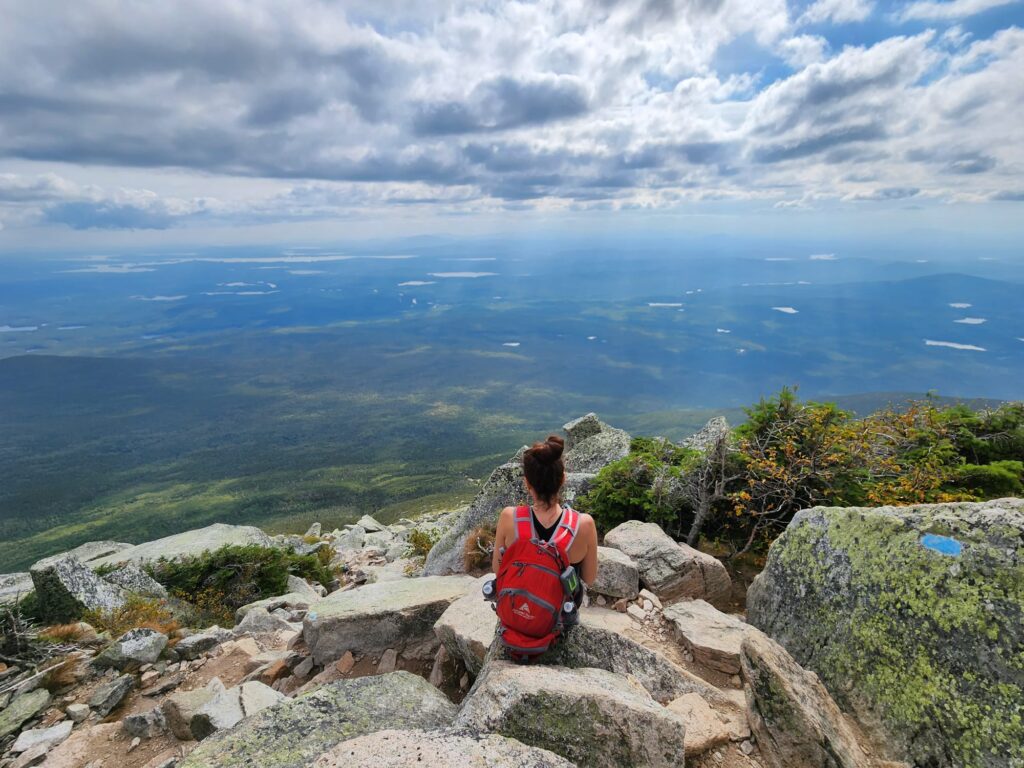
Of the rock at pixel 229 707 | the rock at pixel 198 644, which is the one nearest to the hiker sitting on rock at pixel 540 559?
the rock at pixel 229 707

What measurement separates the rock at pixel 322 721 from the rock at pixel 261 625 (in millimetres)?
7618

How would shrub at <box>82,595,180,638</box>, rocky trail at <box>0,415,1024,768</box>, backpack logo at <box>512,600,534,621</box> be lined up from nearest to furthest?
rocky trail at <box>0,415,1024,768</box>, backpack logo at <box>512,600,534,621</box>, shrub at <box>82,595,180,638</box>

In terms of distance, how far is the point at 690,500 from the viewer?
11938 mm

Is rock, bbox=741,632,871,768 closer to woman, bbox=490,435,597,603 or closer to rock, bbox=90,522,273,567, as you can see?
woman, bbox=490,435,597,603

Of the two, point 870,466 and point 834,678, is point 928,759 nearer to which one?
point 834,678

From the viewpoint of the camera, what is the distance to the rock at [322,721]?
15.6 feet

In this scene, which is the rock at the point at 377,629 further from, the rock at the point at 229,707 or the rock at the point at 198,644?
the rock at the point at 198,644

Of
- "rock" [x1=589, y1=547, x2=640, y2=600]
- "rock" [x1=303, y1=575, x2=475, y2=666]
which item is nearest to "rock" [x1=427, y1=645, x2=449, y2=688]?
"rock" [x1=303, y1=575, x2=475, y2=666]

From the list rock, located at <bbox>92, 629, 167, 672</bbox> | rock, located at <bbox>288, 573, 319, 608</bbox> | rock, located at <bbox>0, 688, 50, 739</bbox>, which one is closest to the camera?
rock, located at <bbox>0, 688, 50, 739</bbox>

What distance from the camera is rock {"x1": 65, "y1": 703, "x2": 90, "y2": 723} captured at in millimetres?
8617

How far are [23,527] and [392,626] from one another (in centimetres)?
19781

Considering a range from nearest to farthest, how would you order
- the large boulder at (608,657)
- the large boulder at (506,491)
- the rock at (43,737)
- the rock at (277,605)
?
the large boulder at (608,657), the rock at (43,737), the rock at (277,605), the large boulder at (506,491)

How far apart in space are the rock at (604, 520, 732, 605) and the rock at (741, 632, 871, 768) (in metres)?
3.58

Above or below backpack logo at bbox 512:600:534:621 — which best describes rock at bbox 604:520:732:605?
below
